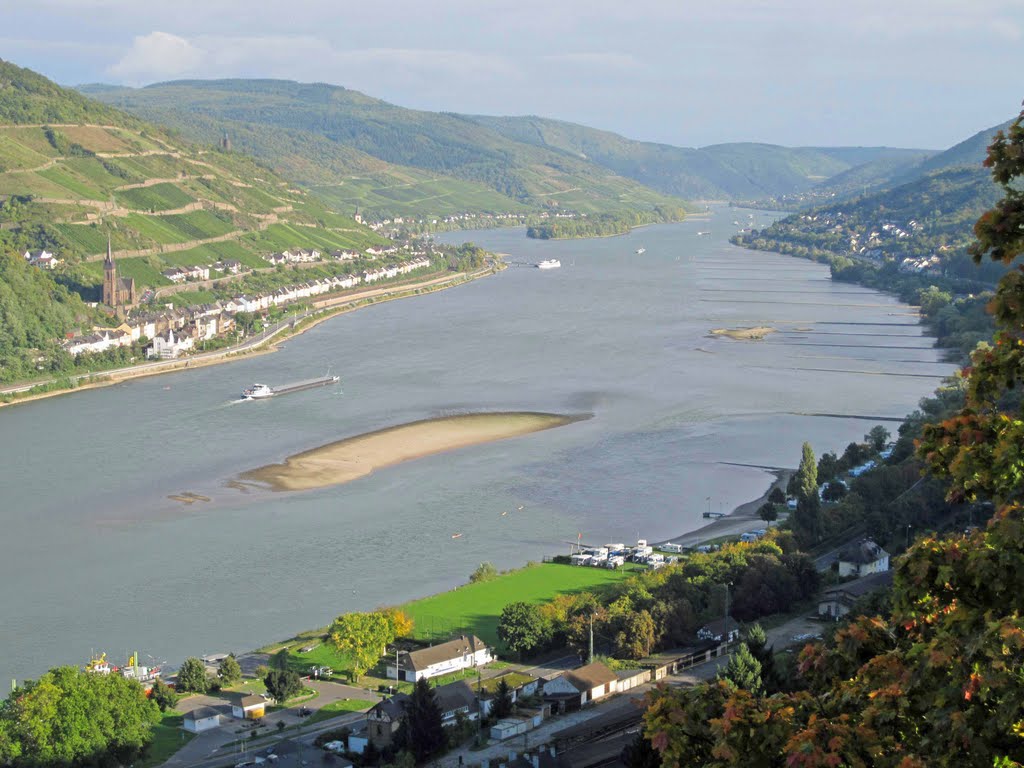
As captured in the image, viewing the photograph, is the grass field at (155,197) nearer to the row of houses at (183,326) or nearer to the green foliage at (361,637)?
the row of houses at (183,326)

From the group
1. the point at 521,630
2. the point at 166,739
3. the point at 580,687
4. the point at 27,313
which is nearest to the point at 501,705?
the point at 580,687

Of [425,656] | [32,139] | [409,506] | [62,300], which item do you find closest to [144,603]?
[425,656]

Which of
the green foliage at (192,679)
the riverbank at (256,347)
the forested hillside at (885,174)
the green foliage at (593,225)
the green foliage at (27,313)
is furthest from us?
the forested hillside at (885,174)

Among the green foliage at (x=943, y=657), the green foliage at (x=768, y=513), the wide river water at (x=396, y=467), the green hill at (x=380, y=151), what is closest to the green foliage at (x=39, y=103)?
the wide river water at (x=396, y=467)

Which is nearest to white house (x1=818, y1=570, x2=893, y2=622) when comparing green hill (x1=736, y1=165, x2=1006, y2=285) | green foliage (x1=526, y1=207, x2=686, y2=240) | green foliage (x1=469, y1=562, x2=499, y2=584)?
green foliage (x1=469, y1=562, x2=499, y2=584)

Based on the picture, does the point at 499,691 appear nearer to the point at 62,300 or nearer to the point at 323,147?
the point at 62,300

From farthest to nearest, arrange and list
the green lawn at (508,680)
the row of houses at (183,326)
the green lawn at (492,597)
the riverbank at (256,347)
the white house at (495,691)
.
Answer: the row of houses at (183,326)
the riverbank at (256,347)
the green lawn at (492,597)
the green lawn at (508,680)
the white house at (495,691)
